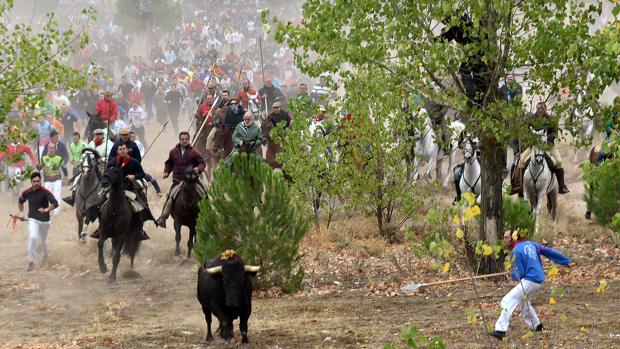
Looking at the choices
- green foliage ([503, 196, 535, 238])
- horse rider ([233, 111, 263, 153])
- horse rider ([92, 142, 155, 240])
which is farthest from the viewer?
horse rider ([233, 111, 263, 153])

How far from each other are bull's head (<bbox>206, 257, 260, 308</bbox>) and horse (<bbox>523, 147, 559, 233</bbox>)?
10.3 meters

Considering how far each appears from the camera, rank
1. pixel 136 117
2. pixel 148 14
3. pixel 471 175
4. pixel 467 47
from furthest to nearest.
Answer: pixel 148 14 < pixel 136 117 < pixel 471 175 < pixel 467 47

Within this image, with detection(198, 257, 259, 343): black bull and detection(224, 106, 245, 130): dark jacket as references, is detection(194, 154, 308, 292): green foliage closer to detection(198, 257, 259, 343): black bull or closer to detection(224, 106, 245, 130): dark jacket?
detection(198, 257, 259, 343): black bull

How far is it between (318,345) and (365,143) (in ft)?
26.5

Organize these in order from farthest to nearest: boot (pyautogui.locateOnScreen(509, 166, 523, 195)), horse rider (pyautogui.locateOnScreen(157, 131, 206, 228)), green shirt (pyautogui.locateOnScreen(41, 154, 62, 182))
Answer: green shirt (pyautogui.locateOnScreen(41, 154, 62, 182)), boot (pyautogui.locateOnScreen(509, 166, 523, 195)), horse rider (pyautogui.locateOnScreen(157, 131, 206, 228))

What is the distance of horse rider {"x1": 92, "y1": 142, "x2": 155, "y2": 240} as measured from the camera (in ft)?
67.6

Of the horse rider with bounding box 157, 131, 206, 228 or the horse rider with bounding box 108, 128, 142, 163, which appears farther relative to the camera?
the horse rider with bounding box 157, 131, 206, 228

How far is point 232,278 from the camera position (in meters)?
13.6

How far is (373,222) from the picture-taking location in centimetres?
2344

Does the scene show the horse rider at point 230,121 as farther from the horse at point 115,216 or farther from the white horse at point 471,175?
the horse at point 115,216

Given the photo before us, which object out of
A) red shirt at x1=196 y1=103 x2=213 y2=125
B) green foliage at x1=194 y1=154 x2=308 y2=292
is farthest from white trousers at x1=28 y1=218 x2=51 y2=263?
red shirt at x1=196 y1=103 x2=213 y2=125

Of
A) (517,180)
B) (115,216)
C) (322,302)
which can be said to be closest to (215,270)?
(322,302)

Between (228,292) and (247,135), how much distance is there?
41.5 feet

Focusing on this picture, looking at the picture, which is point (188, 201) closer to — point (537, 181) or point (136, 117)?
point (537, 181)
